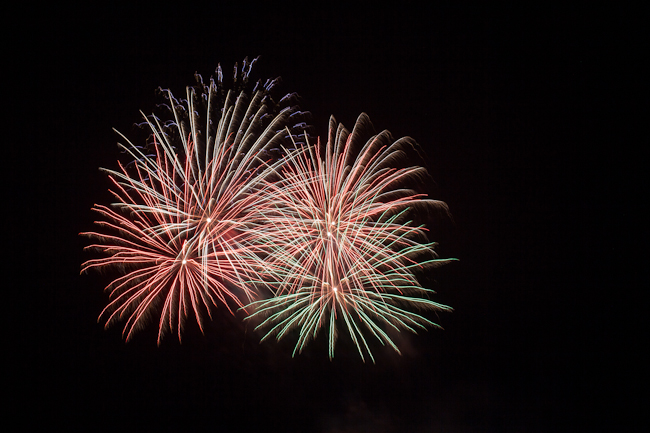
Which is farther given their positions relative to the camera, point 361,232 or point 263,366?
point 263,366

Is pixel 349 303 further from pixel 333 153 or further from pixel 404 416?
pixel 404 416

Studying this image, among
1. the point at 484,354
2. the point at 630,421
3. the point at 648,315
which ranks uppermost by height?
the point at 648,315

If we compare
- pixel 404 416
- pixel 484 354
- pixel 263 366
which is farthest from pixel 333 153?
pixel 484 354

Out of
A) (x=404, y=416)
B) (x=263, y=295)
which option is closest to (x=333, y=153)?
(x=263, y=295)

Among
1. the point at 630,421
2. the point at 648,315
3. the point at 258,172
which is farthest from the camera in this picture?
the point at 648,315

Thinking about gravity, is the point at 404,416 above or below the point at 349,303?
below

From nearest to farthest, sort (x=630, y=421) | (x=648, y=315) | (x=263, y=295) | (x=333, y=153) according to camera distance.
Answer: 1. (x=333, y=153)
2. (x=263, y=295)
3. (x=630, y=421)
4. (x=648, y=315)

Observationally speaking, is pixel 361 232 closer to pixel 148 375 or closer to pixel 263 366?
pixel 263 366
